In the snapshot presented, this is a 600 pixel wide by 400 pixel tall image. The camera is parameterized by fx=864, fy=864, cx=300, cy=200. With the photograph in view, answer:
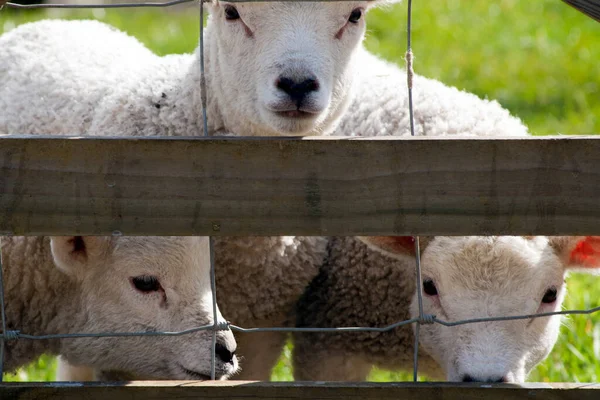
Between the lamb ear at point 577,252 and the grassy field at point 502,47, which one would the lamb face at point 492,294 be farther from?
the grassy field at point 502,47

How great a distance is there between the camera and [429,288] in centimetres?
335

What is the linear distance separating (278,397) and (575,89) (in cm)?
674

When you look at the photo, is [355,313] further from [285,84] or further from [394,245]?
[285,84]

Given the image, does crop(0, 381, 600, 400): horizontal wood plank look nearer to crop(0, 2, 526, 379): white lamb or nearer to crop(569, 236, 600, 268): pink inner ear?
crop(569, 236, 600, 268): pink inner ear

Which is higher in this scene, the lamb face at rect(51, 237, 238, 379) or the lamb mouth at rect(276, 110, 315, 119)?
the lamb mouth at rect(276, 110, 315, 119)

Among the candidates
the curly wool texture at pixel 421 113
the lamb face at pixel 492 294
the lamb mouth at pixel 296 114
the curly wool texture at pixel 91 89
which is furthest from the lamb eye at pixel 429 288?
the curly wool texture at pixel 91 89

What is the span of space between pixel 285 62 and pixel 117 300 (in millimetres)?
1079

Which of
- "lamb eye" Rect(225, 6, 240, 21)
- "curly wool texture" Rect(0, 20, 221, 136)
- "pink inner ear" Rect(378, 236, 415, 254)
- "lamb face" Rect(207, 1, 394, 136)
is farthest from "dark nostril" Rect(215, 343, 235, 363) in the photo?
"lamb eye" Rect(225, 6, 240, 21)

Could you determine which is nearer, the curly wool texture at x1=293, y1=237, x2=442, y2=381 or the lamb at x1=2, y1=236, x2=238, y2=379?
the lamb at x1=2, y1=236, x2=238, y2=379

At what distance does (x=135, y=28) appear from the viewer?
10.8m

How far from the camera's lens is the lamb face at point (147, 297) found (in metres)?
3.13

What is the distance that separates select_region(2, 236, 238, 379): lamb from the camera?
3137 millimetres

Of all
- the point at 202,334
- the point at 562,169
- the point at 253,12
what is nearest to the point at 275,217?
the point at 562,169

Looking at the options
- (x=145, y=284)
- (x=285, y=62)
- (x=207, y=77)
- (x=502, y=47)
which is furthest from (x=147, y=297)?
(x=502, y=47)
